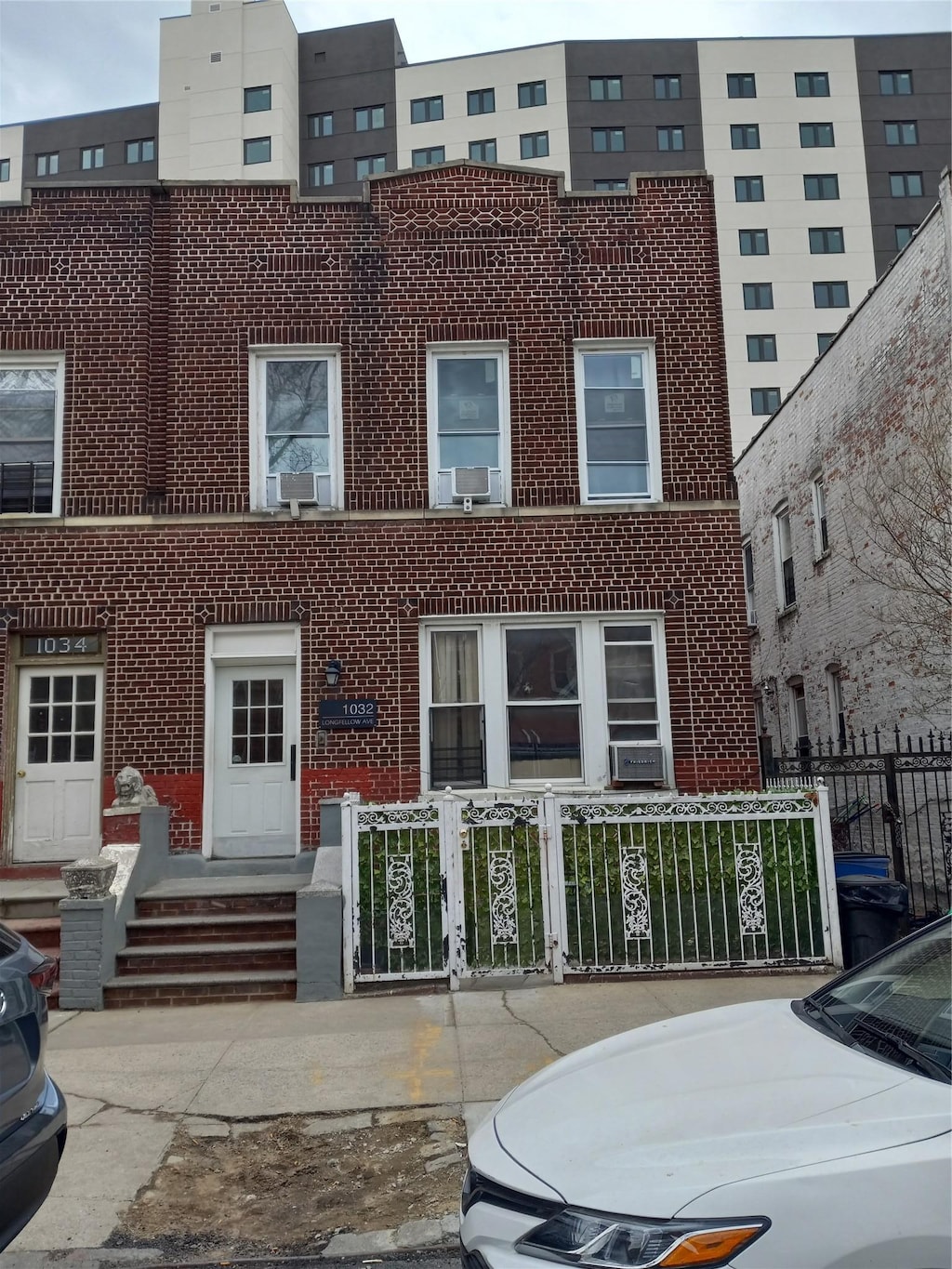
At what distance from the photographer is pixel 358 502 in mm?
11555

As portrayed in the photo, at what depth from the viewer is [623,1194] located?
2.83 m

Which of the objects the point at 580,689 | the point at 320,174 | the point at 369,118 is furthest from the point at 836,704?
the point at 320,174

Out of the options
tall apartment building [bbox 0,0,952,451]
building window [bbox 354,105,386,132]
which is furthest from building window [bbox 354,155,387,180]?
building window [bbox 354,105,386,132]

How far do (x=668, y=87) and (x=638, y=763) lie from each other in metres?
39.9

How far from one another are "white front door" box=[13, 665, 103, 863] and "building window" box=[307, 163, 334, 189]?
3767 cm

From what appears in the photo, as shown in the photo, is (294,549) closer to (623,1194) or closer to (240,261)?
(240,261)

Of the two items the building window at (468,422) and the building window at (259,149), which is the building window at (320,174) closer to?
the building window at (259,149)

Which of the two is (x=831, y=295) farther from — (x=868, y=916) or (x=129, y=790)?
(x=129, y=790)

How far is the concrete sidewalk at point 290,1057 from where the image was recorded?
537 cm

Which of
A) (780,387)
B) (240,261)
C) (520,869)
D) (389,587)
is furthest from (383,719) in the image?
(780,387)

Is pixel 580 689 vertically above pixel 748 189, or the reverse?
pixel 748 189

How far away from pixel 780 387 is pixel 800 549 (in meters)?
25.1

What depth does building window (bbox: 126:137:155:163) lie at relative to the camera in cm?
4497

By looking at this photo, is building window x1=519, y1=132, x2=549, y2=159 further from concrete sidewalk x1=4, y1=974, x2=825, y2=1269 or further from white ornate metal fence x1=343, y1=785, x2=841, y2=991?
concrete sidewalk x1=4, y1=974, x2=825, y2=1269
